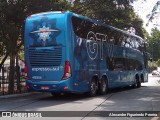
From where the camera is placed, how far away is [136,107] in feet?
42.8

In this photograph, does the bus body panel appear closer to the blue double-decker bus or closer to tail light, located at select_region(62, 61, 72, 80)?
the blue double-decker bus

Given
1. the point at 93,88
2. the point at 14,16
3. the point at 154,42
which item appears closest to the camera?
the point at 93,88

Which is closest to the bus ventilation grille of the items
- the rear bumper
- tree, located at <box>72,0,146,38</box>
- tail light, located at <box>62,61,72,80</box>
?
tail light, located at <box>62,61,72,80</box>

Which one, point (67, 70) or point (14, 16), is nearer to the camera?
point (67, 70)

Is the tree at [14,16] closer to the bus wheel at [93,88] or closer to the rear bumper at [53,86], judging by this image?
the rear bumper at [53,86]

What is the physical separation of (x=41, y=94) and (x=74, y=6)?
22.4 feet

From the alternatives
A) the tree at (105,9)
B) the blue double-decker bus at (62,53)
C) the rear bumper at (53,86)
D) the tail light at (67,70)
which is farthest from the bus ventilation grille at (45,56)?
the tree at (105,9)

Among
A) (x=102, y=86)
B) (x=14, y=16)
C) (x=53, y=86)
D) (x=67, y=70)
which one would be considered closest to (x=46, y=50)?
(x=67, y=70)

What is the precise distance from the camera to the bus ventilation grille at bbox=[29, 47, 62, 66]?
15742 millimetres

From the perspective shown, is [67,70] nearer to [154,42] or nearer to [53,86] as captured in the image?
[53,86]

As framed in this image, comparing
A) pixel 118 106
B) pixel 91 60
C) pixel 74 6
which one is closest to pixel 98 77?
pixel 91 60

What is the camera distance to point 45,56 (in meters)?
16.0

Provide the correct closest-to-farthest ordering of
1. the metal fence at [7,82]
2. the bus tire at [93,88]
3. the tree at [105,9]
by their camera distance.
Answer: the bus tire at [93,88]
the metal fence at [7,82]
the tree at [105,9]

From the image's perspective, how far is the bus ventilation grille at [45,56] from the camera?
1574 cm
